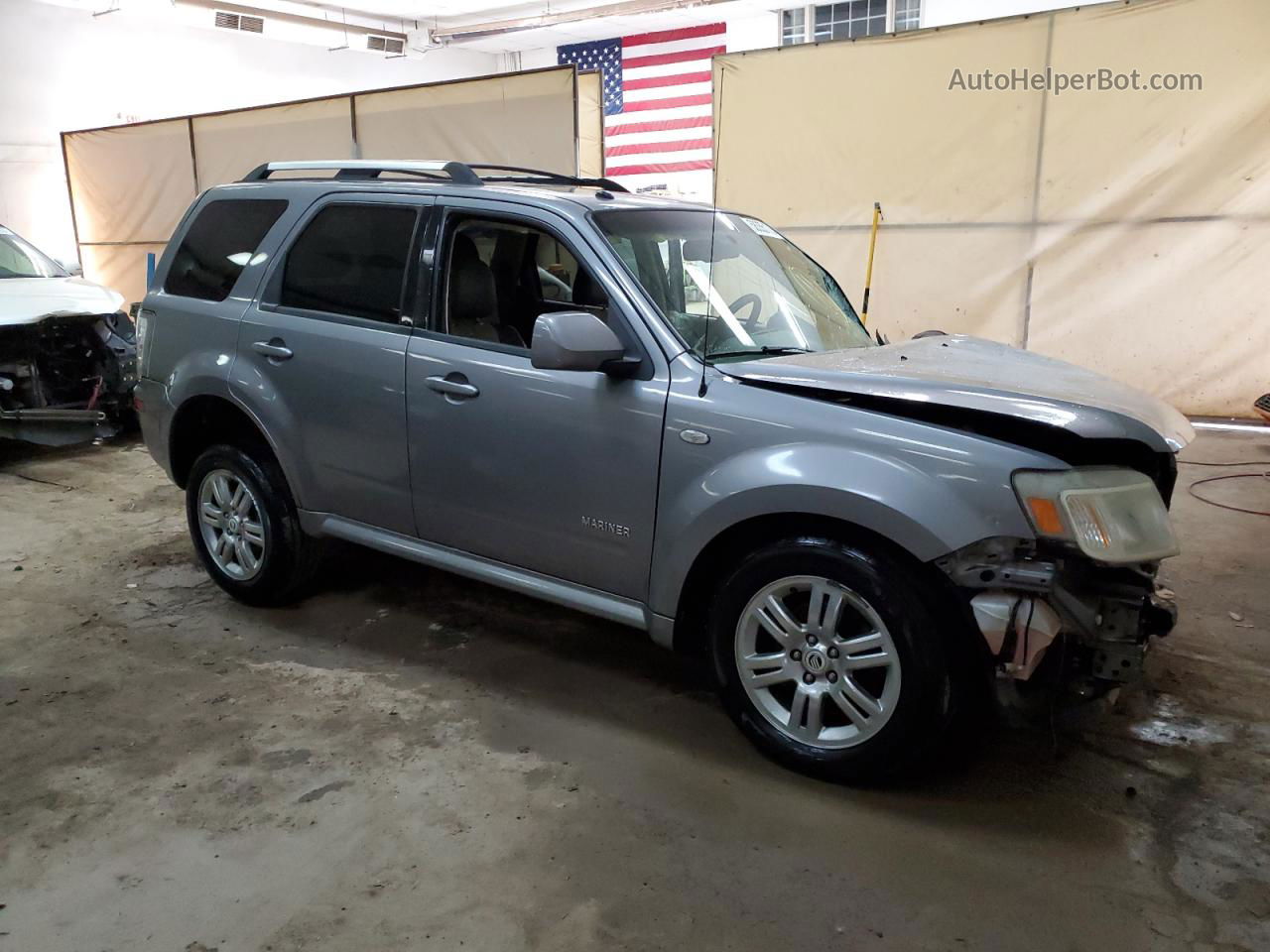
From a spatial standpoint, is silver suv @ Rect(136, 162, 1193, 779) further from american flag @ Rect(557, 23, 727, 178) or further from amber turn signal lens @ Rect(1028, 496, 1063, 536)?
american flag @ Rect(557, 23, 727, 178)

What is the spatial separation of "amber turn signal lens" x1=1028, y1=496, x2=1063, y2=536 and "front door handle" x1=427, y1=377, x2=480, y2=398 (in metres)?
1.84

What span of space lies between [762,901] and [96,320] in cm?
713

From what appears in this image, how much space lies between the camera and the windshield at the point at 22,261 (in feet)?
24.7

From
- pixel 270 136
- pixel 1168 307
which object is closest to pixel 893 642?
pixel 1168 307

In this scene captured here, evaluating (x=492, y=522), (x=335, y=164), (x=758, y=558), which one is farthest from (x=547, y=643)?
(x=335, y=164)

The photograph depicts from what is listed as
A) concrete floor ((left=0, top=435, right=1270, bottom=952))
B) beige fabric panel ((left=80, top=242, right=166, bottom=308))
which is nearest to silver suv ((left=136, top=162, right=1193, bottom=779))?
concrete floor ((left=0, top=435, right=1270, bottom=952))

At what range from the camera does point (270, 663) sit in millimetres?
3705

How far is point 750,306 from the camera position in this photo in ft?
10.9

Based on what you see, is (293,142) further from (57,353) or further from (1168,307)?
(1168,307)

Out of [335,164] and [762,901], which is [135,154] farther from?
[762,901]

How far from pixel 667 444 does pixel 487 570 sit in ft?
3.12

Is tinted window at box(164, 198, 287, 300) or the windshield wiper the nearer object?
the windshield wiper

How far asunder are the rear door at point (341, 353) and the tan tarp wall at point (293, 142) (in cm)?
538

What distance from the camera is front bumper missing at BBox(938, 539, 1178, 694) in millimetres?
2473
